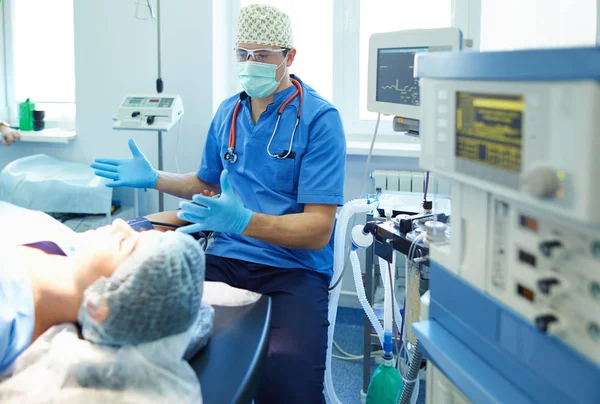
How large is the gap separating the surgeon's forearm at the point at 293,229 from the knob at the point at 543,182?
1115 millimetres

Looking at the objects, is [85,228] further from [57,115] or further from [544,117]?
[544,117]

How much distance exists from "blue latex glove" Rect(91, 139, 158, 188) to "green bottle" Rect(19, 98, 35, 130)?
4.87 ft

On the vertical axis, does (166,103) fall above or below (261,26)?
below

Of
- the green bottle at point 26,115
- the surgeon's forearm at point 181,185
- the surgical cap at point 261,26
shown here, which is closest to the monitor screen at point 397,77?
the surgical cap at point 261,26

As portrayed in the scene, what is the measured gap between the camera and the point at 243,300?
4.36 feet

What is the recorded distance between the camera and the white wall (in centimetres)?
282

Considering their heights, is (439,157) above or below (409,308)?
above

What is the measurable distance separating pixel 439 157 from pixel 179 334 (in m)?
0.56

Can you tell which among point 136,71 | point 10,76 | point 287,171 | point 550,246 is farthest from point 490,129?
point 10,76

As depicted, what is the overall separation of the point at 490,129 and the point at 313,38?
2.35 metres

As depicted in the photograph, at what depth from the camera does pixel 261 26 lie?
75.4 inches

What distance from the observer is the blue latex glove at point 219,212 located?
5.12ft

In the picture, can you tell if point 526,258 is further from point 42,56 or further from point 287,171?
point 42,56

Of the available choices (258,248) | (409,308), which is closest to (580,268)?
(409,308)
